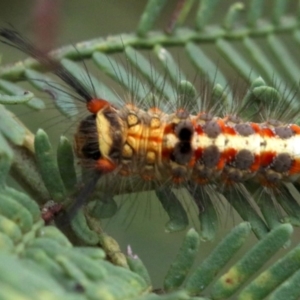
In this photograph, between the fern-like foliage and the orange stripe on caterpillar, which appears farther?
the orange stripe on caterpillar

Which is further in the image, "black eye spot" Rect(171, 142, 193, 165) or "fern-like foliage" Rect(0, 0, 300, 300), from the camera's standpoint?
"black eye spot" Rect(171, 142, 193, 165)

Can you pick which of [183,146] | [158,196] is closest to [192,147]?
[183,146]

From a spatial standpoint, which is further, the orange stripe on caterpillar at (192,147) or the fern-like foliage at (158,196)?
A: the orange stripe on caterpillar at (192,147)

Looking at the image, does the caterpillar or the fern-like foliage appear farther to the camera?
the caterpillar

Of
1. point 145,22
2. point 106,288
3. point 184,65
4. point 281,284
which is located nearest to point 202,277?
point 281,284

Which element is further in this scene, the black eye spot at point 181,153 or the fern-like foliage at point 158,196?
the black eye spot at point 181,153
